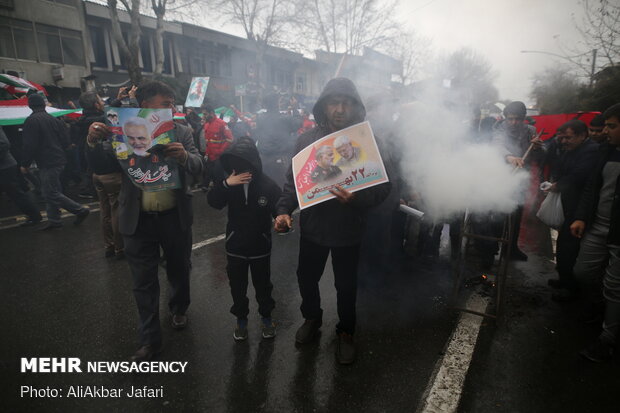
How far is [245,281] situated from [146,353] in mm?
919

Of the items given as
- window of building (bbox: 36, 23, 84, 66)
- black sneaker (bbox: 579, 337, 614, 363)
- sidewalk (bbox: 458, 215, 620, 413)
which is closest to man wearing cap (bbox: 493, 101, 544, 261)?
sidewalk (bbox: 458, 215, 620, 413)

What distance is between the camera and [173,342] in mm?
2846

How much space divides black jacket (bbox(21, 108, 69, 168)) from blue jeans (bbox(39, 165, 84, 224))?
0.39ft

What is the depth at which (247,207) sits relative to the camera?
269 cm

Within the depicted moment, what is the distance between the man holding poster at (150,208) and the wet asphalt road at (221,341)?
43 cm

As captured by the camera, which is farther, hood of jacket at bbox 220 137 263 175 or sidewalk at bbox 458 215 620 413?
hood of jacket at bbox 220 137 263 175

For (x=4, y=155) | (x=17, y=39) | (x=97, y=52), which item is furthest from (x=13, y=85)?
(x=97, y=52)

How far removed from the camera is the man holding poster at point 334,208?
7.17ft

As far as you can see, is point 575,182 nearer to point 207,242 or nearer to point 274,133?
point 207,242

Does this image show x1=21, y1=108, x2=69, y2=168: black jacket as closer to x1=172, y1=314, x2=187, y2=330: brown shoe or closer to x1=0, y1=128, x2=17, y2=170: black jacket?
x1=0, y1=128, x2=17, y2=170: black jacket

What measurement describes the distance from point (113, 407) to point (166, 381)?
0.35m

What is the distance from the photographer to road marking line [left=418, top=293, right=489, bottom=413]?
2182 mm

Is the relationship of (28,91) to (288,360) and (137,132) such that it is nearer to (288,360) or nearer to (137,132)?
(137,132)
